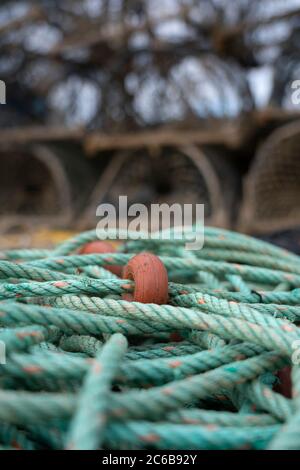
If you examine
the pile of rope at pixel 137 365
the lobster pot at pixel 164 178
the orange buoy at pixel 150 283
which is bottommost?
the pile of rope at pixel 137 365

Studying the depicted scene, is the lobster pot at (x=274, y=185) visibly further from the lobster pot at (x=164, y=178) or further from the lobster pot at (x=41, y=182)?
the lobster pot at (x=41, y=182)

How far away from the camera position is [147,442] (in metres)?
0.45

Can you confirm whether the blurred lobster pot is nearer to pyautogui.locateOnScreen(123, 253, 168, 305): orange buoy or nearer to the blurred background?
the blurred background

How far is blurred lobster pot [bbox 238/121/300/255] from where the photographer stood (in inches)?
99.6

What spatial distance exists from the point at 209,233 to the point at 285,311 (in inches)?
13.7

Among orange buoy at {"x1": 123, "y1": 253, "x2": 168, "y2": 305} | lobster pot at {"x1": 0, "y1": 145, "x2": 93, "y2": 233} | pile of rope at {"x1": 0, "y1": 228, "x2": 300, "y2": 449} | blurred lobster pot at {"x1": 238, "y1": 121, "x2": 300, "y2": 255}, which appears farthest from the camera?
lobster pot at {"x1": 0, "y1": 145, "x2": 93, "y2": 233}

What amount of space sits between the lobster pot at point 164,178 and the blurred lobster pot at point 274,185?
0.21 meters

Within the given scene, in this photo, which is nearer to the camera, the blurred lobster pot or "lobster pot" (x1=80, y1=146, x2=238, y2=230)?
the blurred lobster pot

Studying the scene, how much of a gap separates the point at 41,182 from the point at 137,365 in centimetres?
386

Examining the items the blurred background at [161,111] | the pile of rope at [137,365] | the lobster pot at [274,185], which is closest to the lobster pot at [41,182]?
the blurred background at [161,111]

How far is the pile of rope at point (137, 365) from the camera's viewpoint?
45 cm

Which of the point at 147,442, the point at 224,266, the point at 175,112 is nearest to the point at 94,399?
the point at 147,442

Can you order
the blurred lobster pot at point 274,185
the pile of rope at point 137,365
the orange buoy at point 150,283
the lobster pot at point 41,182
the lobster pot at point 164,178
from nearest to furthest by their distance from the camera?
the pile of rope at point 137,365 → the orange buoy at point 150,283 → the blurred lobster pot at point 274,185 → the lobster pot at point 164,178 → the lobster pot at point 41,182

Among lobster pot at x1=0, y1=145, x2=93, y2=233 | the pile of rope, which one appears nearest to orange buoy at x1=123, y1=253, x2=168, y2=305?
the pile of rope
